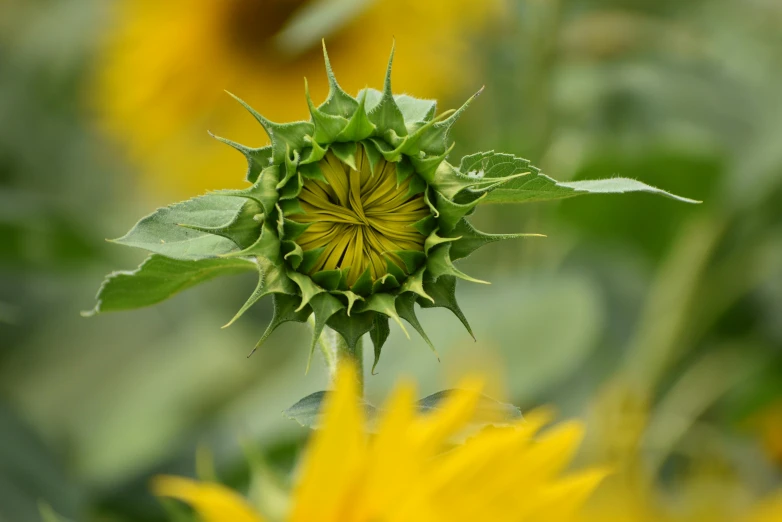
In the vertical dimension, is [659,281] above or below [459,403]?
below

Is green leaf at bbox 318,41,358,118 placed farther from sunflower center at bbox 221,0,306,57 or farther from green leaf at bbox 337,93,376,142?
sunflower center at bbox 221,0,306,57

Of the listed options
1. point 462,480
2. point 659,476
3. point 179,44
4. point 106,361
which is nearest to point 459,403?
point 462,480

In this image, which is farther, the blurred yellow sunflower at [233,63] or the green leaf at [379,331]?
the blurred yellow sunflower at [233,63]

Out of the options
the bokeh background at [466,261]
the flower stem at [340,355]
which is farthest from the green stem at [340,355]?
the bokeh background at [466,261]

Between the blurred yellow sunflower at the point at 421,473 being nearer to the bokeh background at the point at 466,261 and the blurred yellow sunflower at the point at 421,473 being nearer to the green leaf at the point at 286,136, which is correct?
the green leaf at the point at 286,136

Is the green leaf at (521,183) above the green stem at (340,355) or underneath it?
above

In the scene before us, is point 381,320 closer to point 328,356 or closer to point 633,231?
point 328,356

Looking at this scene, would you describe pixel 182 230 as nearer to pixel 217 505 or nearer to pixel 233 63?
pixel 217 505
